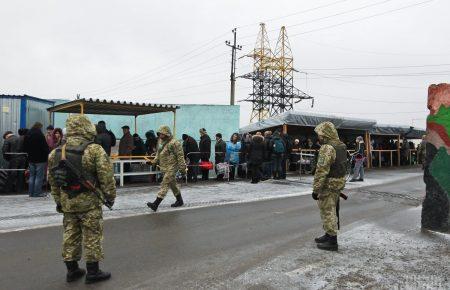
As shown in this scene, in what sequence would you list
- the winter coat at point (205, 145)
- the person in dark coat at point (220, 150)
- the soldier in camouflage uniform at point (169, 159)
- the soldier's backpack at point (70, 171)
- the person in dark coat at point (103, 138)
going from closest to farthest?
the soldier's backpack at point (70, 171)
the soldier in camouflage uniform at point (169, 159)
the person in dark coat at point (103, 138)
the winter coat at point (205, 145)
the person in dark coat at point (220, 150)

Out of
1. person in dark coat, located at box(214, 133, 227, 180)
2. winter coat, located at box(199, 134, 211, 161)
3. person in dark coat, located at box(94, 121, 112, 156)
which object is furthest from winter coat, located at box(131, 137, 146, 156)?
person in dark coat, located at box(94, 121, 112, 156)

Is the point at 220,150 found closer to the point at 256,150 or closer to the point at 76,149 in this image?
the point at 256,150

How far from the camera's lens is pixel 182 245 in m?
6.36

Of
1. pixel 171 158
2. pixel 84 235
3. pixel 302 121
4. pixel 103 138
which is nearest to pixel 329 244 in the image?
pixel 84 235

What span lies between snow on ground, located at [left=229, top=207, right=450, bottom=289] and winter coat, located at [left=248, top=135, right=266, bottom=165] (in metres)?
7.65

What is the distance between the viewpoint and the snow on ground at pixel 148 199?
820 cm

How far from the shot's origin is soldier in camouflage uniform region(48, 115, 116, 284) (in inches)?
183

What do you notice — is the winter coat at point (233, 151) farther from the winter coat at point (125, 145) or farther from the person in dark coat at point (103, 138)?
the person in dark coat at point (103, 138)

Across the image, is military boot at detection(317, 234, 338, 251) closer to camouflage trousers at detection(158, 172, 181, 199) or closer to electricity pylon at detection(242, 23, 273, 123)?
camouflage trousers at detection(158, 172, 181, 199)

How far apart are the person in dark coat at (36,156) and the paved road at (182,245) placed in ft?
13.2


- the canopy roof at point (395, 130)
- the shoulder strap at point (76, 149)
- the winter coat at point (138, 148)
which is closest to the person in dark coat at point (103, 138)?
the winter coat at point (138, 148)

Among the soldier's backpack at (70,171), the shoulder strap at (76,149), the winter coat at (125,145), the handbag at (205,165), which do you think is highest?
the winter coat at (125,145)

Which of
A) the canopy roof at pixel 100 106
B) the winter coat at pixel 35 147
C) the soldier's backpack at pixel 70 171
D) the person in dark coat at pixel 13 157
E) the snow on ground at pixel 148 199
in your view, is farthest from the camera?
the canopy roof at pixel 100 106

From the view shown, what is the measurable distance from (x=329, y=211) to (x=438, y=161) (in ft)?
8.68
